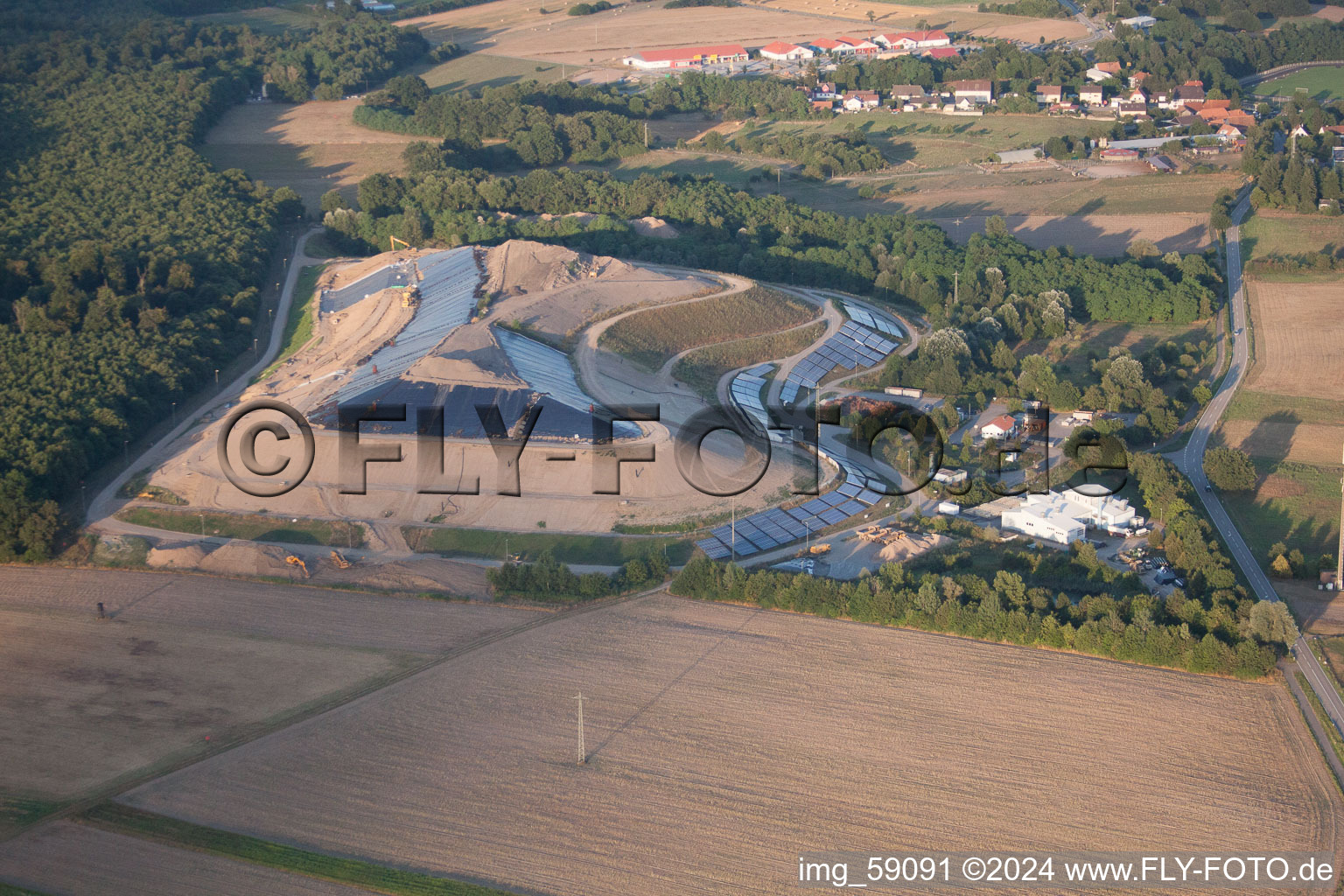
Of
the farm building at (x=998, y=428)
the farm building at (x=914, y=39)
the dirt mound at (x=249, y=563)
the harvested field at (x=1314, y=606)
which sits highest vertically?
the farm building at (x=914, y=39)

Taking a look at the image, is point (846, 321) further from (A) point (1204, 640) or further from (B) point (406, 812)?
(B) point (406, 812)

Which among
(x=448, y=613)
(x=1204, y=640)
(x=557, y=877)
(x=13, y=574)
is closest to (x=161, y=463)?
(x=13, y=574)

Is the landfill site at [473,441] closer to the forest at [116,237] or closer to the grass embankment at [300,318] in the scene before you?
the grass embankment at [300,318]

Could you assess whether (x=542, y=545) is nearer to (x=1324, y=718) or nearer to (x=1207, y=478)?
(x=1324, y=718)

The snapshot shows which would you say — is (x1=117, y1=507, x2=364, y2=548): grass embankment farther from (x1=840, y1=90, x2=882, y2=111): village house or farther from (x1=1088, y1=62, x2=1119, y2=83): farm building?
(x1=1088, y1=62, x2=1119, y2=83): farm building

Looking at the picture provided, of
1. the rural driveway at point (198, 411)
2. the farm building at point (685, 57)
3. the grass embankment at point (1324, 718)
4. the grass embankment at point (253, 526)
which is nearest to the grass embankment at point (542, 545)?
the grass embankment at point (253, 526)

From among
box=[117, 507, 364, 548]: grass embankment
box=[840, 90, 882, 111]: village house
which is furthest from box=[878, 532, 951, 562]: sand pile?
box=[840, 90, 882, 111]: village house
